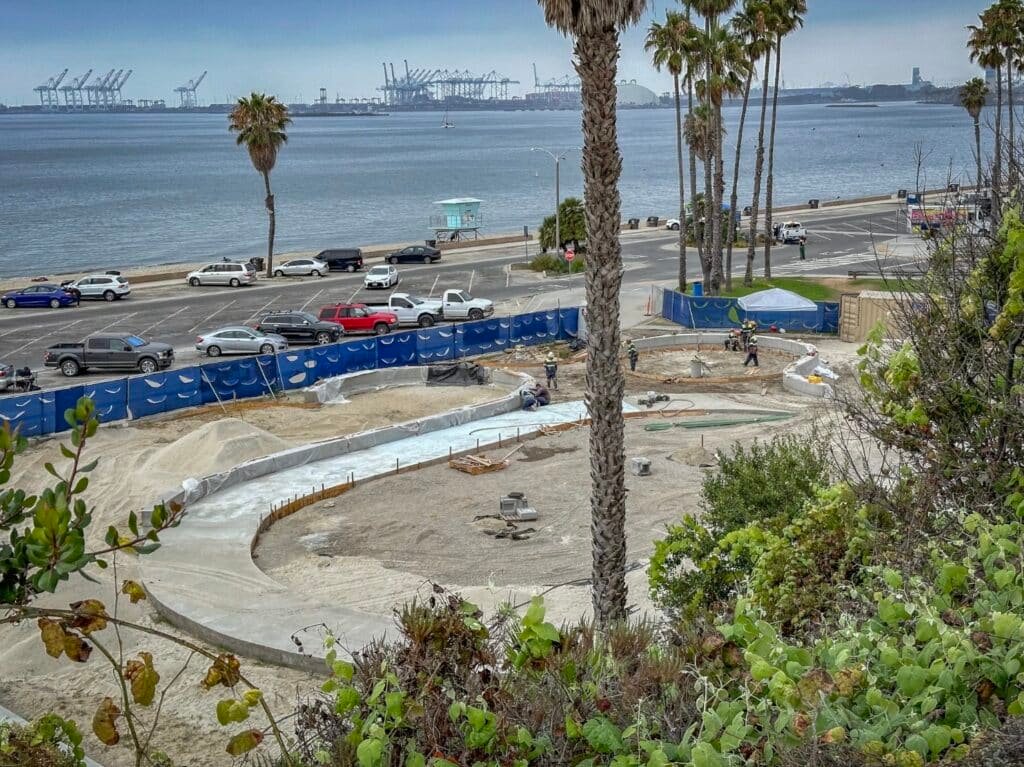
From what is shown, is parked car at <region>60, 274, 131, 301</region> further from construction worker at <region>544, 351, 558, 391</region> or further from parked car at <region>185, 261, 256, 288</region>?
construction worker at <region>544, 351, 558, 391</region>

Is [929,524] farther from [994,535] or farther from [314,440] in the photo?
[314,440]

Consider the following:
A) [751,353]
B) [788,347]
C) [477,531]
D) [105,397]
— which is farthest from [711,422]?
[105,397]

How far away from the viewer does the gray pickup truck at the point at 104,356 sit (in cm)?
4197

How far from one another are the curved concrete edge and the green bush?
1757cm

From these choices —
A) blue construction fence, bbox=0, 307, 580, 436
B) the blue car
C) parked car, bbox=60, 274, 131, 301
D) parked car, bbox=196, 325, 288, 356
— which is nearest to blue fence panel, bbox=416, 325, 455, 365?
blue construction fence, bbox=0, 307, 580, 436

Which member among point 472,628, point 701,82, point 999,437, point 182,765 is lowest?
point 182,765

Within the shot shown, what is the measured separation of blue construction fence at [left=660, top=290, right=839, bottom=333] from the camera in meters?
47.8

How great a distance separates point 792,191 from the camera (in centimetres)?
17100

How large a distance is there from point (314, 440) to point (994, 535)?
26192mm

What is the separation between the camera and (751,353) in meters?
41.6

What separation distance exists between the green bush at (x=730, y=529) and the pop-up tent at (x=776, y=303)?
2821cm

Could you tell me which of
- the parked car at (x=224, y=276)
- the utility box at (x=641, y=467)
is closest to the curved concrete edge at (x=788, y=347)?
the utility box at (x=641, y=467)

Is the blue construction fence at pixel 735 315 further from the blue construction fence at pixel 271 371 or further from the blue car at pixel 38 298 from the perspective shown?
the blue car at pixel 38 298

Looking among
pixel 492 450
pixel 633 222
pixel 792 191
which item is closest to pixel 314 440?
pixel 492 450
